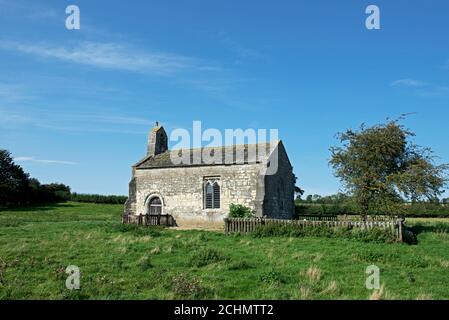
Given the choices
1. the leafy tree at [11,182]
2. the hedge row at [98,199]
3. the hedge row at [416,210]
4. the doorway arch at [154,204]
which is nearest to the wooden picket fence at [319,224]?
the doorway arch at [154,204]

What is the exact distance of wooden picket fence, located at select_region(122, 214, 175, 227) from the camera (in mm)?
31328

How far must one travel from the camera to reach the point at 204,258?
13.7m

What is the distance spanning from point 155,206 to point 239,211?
30.1 ft

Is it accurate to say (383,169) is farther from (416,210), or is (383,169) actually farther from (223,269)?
(416,210)

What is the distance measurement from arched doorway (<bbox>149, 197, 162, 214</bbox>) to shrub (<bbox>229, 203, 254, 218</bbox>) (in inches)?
313

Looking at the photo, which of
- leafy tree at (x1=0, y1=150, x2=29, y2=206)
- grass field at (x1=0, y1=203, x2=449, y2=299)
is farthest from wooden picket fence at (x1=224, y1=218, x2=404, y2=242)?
leafy tree at (x1=0, y1=150, x2=29, y2=206)

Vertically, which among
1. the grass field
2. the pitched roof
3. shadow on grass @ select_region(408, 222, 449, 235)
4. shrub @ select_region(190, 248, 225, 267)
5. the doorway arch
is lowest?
shadow on grass @ select_region(408, 222, 449, 235)

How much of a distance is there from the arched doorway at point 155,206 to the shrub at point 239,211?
26.1 feet

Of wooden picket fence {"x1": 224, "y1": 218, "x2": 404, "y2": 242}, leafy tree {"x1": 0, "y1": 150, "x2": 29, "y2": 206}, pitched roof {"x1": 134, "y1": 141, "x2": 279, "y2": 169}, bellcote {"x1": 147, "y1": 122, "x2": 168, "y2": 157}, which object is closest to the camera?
wooden picket fence {"x1": 224, "y1": 218, "x2": 404, "y2": 242}

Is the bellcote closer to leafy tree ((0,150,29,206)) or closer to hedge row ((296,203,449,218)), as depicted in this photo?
hedge row ((296,203,449,218))

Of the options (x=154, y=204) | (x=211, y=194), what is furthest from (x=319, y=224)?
(x=154, y=204)

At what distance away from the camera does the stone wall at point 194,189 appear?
30.4 meters

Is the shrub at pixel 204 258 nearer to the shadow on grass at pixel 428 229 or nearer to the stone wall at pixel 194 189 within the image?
the shadow on grass at pixel 428 229
